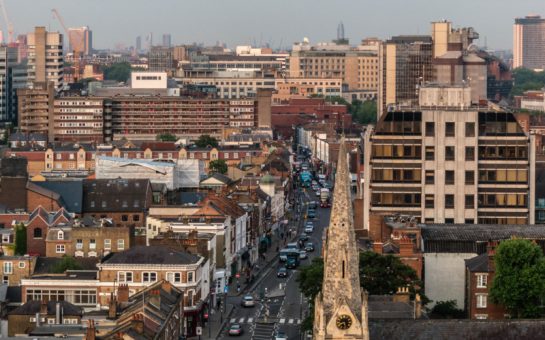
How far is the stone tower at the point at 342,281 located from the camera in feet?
245

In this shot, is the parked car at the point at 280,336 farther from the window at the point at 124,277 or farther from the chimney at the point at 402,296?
the window at the point at 124,277

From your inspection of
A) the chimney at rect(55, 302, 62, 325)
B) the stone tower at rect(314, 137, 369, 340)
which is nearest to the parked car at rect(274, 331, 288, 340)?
the chimney at rect(55, 302, 62, 325)

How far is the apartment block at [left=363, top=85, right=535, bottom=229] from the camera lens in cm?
12800

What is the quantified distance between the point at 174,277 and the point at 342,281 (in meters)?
44.5

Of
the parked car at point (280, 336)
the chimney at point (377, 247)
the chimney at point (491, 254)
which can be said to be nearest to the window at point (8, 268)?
the parked car at point (280, 336)

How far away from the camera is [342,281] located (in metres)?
74.8

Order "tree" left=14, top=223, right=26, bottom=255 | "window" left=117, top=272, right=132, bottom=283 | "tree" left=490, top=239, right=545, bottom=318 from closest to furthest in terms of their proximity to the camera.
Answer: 1. "tree" left=490, top=239, right=545, bottom=318
2. "window" left=117, top=272, right=132, bottom=283
3. "tree" left=14, top=223, right=26, bottom=255

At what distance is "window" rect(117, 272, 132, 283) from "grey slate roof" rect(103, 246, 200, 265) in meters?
0.73

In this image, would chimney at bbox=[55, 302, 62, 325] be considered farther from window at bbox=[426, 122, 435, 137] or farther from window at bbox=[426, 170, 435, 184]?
window at bbox=[426, 122, 435, 137]

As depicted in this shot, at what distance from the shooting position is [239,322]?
11781 centimetres

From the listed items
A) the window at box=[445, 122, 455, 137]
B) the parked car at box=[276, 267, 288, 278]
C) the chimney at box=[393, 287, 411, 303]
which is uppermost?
the window at box=[445, 122, 455, 137]

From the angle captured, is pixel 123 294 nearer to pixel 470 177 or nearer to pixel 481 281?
pixel 481 281

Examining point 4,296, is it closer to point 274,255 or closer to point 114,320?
point 114,320

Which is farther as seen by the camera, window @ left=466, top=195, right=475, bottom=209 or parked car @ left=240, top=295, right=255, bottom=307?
window @ left=466, top=195, right=475, bottom=209
